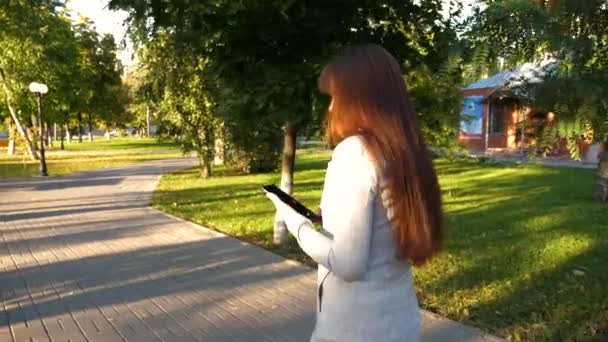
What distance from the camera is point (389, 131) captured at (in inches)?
78.7

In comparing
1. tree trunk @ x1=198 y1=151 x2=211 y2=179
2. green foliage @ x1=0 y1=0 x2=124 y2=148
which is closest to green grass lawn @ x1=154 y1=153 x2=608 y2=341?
tree trunk @ x1=198 y1=151 x2=211 y2=179

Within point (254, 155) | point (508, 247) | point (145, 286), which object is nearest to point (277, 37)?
point (145, 286)

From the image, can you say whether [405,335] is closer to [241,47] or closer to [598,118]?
[598,118]

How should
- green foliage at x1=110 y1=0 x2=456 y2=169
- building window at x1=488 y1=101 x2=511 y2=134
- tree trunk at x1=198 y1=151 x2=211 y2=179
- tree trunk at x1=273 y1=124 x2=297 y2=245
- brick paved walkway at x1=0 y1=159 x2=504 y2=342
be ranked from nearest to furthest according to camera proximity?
building window at x1=488 y1=101 x2=511 y2=134
brick paved walkway at x1=0 y1=159 x2=504 y2=342
green foliage at x1=110 y1=0 x2=456 y2=169
tree trunk at x1=273 y1=124 x2=297 y2=245
tree trunk at x1=198 y1=151 x2=211 y2=179

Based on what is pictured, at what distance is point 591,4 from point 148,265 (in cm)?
583

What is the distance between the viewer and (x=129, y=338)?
193 inches

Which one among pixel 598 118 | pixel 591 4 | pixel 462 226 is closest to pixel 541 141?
pixel 598 118

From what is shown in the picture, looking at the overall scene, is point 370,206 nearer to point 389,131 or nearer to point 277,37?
point 389,131

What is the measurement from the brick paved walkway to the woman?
2878mm

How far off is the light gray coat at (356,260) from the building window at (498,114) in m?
1.76

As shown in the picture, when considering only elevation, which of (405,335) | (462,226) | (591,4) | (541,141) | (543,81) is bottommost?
(462,226)

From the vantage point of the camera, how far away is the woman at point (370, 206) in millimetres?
1945

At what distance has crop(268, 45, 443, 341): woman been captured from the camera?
1.95 metres

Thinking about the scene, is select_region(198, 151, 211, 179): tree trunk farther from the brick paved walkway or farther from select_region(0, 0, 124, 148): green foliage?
the brick paved walkway
